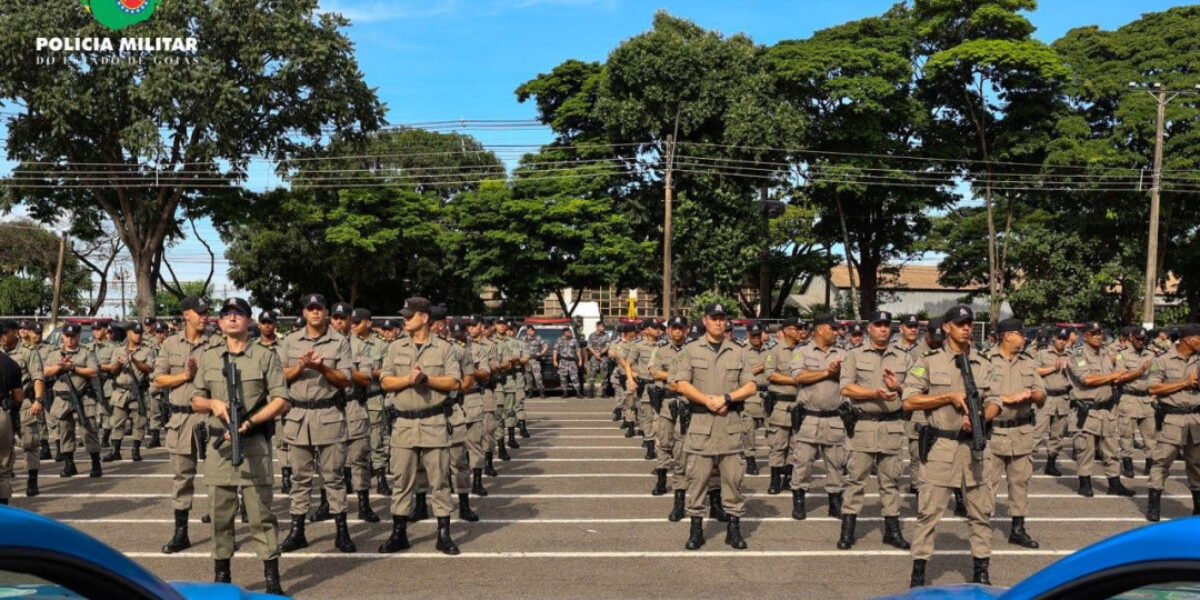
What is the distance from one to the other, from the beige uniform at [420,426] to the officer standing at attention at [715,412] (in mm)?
2095

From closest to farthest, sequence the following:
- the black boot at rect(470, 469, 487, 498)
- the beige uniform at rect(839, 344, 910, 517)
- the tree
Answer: the beige uniform at rect(839, 344, 910, 517), the black boot at rect(470, 469, 487, 498), the tree

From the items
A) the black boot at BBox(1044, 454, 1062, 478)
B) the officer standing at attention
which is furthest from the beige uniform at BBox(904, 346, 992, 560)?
the black boot at BBox(1044, 454, 1062, 478)

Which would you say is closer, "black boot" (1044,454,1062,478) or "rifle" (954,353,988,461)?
"rifle" (954,353,988,461)

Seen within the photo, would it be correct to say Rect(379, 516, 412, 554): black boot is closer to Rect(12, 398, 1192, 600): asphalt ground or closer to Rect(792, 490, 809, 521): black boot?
Rect(12, 398, 1192, 600): asphalt ground

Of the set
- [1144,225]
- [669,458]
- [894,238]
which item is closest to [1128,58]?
[1144,225]

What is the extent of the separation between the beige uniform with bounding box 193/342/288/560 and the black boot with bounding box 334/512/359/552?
126cm

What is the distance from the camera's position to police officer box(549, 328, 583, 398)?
22.6 metres

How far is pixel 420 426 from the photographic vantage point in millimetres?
7699

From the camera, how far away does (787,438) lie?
10734mm

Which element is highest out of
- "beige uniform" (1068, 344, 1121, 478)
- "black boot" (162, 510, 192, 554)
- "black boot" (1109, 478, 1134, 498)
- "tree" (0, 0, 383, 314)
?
"tree" (0, 0, 383, 314)

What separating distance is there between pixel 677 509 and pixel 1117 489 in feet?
18.5

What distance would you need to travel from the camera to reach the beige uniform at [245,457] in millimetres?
6344

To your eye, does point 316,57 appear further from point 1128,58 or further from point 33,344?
point 1128,58

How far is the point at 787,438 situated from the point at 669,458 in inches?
57.0
